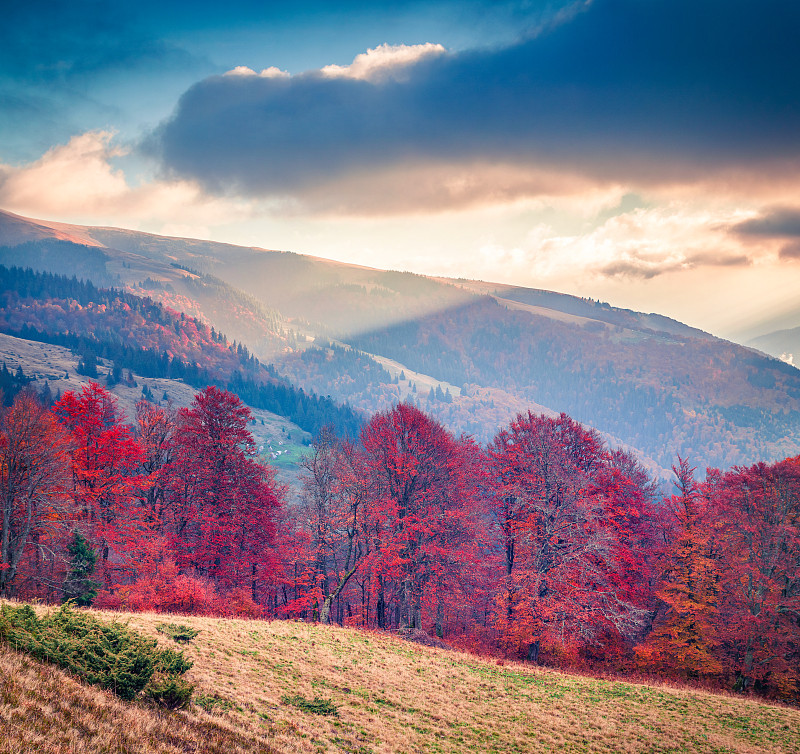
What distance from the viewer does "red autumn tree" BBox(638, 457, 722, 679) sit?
33.6 meters

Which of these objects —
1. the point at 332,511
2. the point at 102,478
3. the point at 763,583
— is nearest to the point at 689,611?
the point at 763,583

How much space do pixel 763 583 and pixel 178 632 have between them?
125 ft

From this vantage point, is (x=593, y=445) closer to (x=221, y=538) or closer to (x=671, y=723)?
(x=671, y=723)

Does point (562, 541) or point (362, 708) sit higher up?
point (562, 541)

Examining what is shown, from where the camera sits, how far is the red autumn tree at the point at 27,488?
1112 inches

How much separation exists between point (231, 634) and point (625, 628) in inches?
1181

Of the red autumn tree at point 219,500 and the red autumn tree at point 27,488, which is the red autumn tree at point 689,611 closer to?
the red autumn tree at point 219,500

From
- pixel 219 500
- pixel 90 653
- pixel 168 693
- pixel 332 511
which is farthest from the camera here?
pixel 332 511

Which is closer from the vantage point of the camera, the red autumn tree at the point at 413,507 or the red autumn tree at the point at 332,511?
the red autumn tree at the point at 413,507

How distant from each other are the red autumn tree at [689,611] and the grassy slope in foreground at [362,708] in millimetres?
8935

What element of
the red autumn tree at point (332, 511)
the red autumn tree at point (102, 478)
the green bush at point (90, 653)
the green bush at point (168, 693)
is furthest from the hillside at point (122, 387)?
the green bush at point (168, 693)

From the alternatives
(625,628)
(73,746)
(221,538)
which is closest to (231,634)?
(73,746)

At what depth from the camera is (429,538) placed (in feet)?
123

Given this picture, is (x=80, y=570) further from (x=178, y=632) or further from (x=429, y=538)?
(x=429, y=538)
